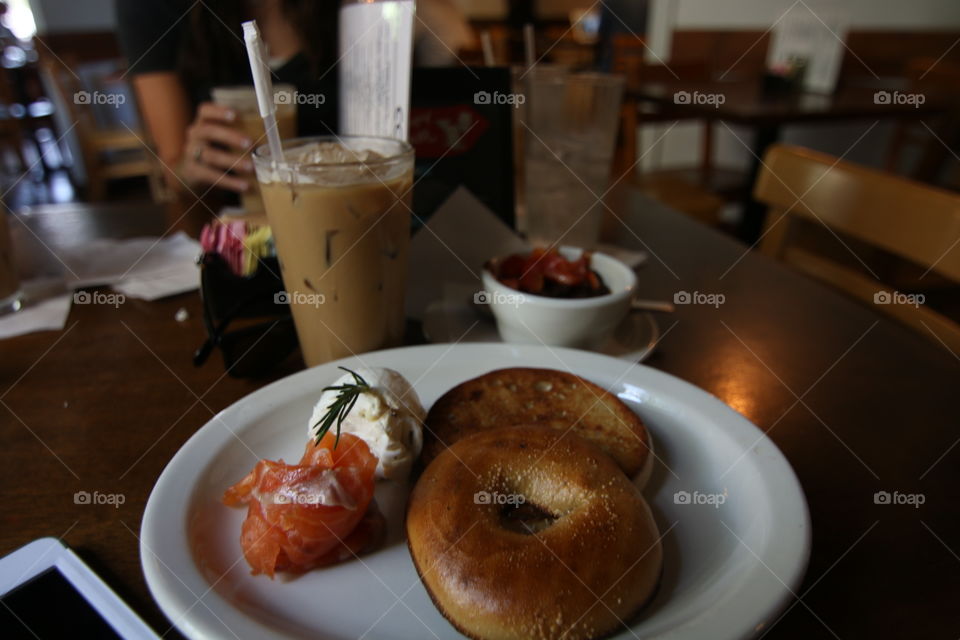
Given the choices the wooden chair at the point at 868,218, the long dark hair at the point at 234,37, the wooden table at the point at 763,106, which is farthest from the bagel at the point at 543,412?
the wooden table at the point at 763,106

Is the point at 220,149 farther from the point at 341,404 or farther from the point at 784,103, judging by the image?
the point at 784,103

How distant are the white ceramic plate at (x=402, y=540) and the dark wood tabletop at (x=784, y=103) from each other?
7.44ft

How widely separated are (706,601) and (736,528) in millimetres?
109

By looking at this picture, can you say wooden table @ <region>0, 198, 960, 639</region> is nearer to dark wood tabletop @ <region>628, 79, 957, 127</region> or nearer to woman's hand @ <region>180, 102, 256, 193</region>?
woman's hand @ <region>180, 102, 256, 193</region>

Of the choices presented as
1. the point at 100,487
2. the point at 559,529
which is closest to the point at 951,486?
the point at 559,529

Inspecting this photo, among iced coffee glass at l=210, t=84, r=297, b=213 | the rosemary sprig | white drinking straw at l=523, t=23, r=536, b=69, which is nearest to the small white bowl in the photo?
the rosemary sprig

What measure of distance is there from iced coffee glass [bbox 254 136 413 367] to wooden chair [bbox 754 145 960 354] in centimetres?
93

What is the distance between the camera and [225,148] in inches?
55.7

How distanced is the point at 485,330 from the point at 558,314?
0.55 feet

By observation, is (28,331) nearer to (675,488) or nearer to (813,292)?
(675,488)

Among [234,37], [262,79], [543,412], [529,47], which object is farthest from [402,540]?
[234,37]

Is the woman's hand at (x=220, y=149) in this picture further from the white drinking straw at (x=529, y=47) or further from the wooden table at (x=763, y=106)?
the wooden table at (x=763, y=106)

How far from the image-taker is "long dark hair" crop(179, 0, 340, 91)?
1.75m

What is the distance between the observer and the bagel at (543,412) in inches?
25.2
